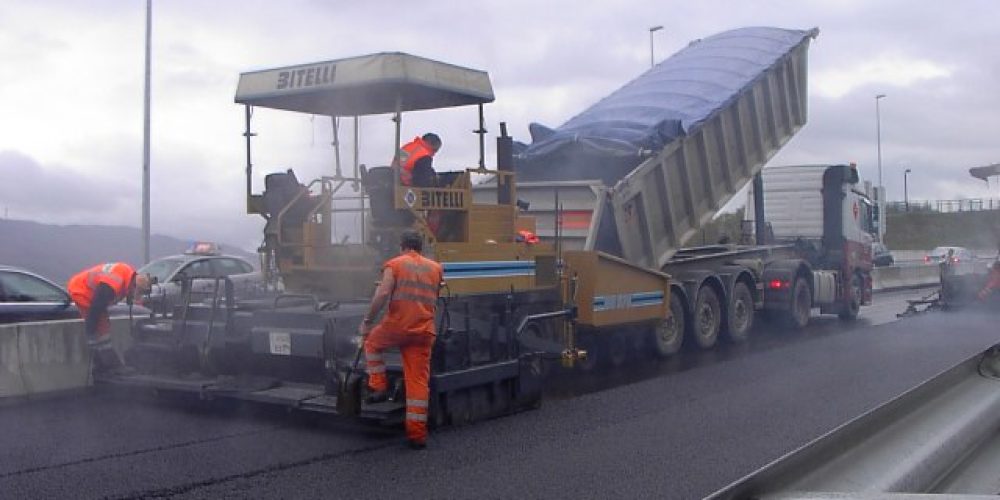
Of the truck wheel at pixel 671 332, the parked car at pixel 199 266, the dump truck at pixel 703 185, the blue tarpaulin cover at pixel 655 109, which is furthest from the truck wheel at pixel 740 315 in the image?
the parked car at pixel 199 266

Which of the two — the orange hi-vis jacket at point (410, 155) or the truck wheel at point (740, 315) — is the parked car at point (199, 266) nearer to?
the orange hi-vis jacket at point (410, 155)

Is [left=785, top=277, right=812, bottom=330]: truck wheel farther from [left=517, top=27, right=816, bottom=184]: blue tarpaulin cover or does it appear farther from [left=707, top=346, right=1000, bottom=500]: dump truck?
[left=707, top=346, right=1000, bottom=500]: dump truck

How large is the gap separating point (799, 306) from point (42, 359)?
35.0ft

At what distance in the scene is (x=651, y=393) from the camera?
9422mm

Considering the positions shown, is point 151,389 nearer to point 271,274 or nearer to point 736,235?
point 271,274

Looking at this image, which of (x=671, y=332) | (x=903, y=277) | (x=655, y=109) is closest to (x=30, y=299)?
(x=671, y=332)

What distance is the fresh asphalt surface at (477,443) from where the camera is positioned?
5984mm

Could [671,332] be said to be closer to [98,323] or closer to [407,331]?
[407,331]

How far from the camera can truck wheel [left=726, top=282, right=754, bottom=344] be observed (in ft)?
44.4

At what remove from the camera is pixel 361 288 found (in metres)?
8.70

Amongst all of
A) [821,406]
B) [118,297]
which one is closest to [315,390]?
[118,297]

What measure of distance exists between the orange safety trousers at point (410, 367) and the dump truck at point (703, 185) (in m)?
2.41

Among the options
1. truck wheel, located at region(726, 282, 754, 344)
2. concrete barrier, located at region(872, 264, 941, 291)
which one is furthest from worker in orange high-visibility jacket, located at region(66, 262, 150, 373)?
concrete barrier, located at region(872, 264, 941, 291)

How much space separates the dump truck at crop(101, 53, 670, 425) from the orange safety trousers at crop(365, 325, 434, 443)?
6.4 inches
